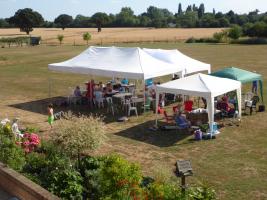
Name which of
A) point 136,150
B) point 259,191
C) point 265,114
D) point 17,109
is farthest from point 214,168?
point 17,109

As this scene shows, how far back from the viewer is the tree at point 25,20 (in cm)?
10831

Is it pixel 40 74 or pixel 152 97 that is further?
pixel 40 74

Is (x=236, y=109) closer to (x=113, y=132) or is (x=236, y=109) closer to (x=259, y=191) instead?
(x=113, y=132)

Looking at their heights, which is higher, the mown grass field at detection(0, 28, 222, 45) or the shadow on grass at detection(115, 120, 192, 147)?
the mown grass field at detection(0, 28, 222, 45)

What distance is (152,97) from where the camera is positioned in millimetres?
18703

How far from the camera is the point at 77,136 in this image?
9875mm

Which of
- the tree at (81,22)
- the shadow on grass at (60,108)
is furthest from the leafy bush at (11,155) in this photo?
the tree at (81,22)

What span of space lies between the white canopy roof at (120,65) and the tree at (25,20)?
9300 centimetres

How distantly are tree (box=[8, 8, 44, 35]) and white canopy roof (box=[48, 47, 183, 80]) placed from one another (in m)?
93.0

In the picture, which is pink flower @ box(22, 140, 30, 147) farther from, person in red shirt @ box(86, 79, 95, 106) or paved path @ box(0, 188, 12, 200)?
person in red shirt @ box(86, 79, 95, 106)

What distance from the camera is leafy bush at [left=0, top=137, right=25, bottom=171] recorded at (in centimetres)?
941

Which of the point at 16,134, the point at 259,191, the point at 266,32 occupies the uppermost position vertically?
the point at 266,32

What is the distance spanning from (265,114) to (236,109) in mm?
1321

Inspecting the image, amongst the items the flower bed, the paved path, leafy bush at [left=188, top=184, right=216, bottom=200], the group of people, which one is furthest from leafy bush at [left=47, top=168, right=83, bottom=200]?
the group of people
